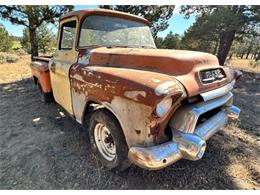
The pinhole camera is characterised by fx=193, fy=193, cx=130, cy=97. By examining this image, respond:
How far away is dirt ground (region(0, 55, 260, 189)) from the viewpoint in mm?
2342

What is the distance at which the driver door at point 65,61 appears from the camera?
3.09 meters

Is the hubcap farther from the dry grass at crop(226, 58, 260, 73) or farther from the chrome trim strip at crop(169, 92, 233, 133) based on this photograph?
the dry grass at crop(226, 58, 260, 73)

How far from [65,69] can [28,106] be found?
2.60m

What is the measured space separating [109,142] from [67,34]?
7.07 feet

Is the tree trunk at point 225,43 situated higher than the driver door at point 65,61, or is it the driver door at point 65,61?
the tree trunk at point 225,43

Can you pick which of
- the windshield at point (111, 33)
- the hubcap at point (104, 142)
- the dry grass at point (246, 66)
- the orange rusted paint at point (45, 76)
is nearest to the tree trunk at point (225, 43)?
the dry grass at point (246, 66)

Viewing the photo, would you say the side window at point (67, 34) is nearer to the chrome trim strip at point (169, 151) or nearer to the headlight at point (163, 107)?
the headlight at point (163, 107)

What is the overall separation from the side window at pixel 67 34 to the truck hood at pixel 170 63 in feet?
2.41

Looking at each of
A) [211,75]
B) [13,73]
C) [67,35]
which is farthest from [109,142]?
[13,73]

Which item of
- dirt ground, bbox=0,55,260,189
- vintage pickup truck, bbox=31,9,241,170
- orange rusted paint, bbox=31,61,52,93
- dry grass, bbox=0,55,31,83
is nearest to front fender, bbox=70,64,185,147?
vintage pickup truck, bbox=31,9,241,170

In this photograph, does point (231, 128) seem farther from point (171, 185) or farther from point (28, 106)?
point (28, 106)

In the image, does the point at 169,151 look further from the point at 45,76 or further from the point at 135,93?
the point at 45,76

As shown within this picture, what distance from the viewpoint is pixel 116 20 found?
3.27 m

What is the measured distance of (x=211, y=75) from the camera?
241 centimetres
